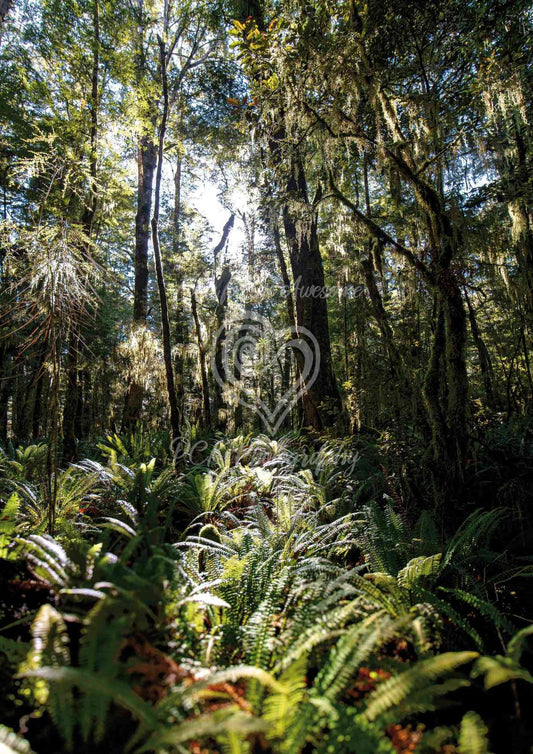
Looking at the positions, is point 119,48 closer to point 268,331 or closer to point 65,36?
point 65,36

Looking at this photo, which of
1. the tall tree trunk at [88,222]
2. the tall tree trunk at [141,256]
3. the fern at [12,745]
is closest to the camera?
the fern at [12,745]

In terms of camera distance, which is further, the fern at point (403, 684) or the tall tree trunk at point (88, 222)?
the tall tree trunk at point (88, 222)

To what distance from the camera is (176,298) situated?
13.1 meters


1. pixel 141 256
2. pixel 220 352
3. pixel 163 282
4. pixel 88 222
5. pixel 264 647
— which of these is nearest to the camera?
pixel 264 647

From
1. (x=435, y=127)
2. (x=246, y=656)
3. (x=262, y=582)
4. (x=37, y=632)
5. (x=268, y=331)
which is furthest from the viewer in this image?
(x=268, y=331)

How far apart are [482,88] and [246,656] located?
16.8 feet

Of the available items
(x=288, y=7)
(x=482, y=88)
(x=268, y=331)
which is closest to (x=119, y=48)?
(x=288, y=7)

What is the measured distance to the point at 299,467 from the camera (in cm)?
565

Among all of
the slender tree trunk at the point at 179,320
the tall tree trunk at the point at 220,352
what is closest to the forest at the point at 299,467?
the tall tree trunk at the point at 220,352

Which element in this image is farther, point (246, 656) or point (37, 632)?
point (246, 656)

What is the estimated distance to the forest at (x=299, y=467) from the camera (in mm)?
1240

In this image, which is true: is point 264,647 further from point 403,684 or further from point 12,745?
point 12,745

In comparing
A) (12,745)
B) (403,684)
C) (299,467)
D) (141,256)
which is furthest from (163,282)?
(403,684)

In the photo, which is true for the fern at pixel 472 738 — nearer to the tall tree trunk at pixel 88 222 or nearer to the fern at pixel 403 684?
the fern at pixel 403 684
